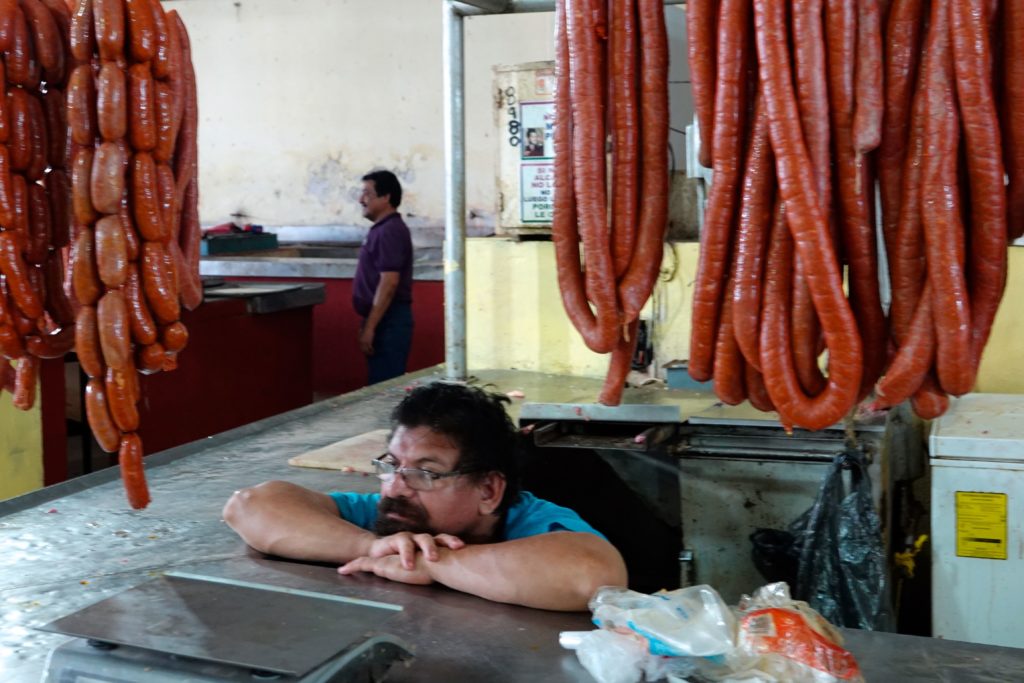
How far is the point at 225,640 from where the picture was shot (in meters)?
1.49

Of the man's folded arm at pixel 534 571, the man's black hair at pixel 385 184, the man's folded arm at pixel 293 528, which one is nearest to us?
the man's folded arm at pixel 534 571

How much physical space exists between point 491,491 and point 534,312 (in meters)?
1.86

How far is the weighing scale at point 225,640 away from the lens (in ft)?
4.65

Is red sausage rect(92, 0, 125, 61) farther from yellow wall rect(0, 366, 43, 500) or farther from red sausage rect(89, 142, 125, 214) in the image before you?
yellow wall rect(0, 366, 43, 500)

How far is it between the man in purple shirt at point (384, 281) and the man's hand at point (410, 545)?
4566mm

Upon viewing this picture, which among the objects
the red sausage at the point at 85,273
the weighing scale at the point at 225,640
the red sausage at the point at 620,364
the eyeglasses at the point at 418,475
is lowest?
the weighing scale at the point at 225,640

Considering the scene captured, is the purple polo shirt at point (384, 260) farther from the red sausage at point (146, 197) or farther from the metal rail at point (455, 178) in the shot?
the red sausage at point (146, 197)

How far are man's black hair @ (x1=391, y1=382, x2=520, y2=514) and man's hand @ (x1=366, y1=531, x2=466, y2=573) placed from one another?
0.21 meters

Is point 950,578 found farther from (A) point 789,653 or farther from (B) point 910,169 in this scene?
(B) point 910,169

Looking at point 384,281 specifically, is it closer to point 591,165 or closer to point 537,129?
point 537,129

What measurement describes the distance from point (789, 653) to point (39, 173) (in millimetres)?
1342

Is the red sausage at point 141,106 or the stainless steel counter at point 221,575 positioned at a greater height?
the red sausage at point 141,106

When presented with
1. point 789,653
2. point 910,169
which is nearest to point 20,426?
point 789,653

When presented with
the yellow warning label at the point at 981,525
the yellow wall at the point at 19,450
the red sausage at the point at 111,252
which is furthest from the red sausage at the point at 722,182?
the yellow wall at the point at 19,450
